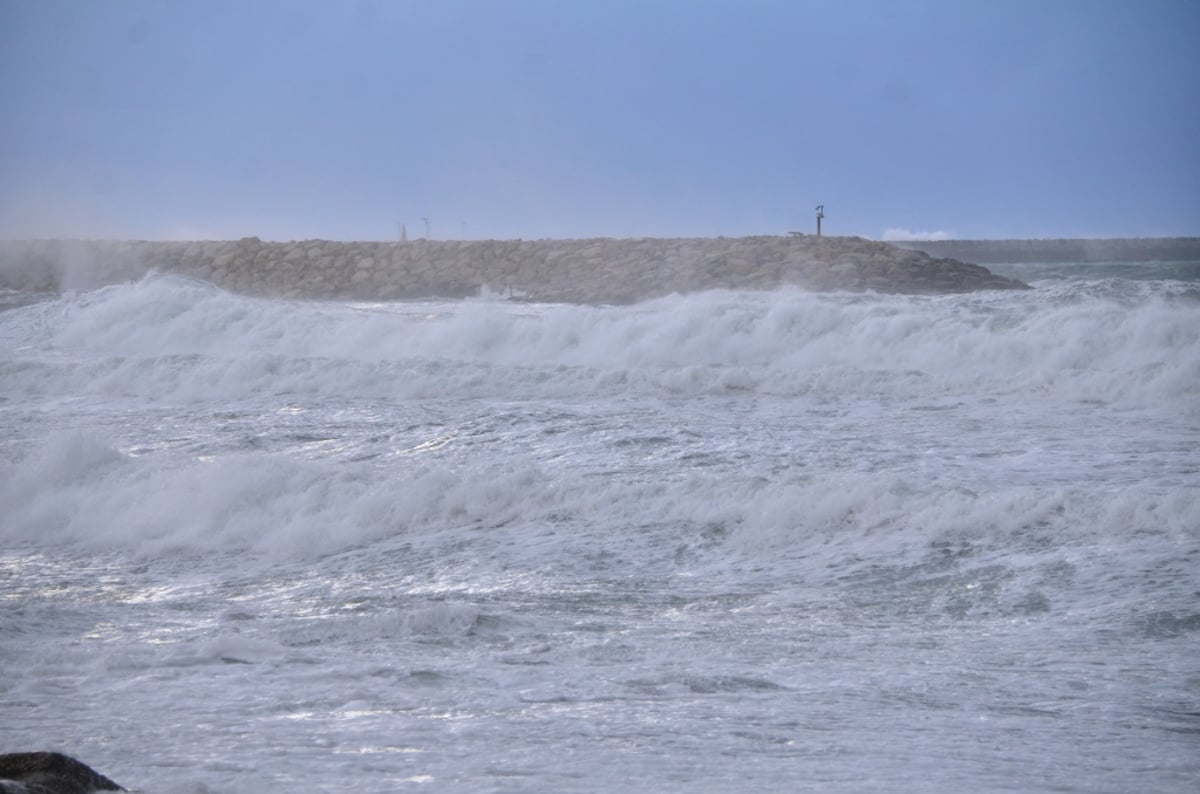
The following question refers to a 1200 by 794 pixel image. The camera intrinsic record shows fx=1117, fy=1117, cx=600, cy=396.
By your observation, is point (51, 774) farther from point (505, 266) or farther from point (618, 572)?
point (505, 266)

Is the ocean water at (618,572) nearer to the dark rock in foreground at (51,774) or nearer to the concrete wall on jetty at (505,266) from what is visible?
the dark rock in foreground at (51,774)

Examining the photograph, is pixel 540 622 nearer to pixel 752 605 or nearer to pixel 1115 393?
pixel 752 605

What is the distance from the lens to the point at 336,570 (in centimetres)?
652

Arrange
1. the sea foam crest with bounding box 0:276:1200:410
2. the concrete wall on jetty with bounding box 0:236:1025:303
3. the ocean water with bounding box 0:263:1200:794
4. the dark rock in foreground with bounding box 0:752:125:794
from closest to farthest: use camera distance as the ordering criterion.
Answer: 1. the dark rock in foreground with bounding box 0:752:125:794
2. the ocean water with bounding box 0:263:1200:794
3. the sea foam crest with bounding box 0:276:1200:410
4. the concrete wall on jetty with bounding box 0:236:1025:303

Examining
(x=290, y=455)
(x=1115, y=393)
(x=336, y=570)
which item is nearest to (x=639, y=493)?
(x=336, y=570)

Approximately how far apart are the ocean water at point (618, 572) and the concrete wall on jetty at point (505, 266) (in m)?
7.82

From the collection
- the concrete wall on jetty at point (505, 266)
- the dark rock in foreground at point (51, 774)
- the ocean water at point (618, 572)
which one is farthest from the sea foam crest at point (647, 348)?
the dark rock in foreground at point (51, 774)

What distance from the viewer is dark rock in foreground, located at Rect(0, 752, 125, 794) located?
2.78m

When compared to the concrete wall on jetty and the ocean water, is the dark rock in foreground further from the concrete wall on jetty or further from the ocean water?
the concrete wall on jetty

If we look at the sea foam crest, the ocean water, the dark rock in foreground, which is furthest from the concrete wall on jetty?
the dark rock in foreground

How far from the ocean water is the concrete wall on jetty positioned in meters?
7.82

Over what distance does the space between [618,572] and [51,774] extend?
3.63 metres

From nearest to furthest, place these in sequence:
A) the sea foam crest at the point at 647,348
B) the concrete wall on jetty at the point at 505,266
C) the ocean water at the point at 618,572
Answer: the ocean water at the point at 618,572, the sea foam crest at the point at 647,348, the concrete wall on jetty at the point at 505,266

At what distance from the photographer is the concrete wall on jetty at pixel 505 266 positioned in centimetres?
2191
